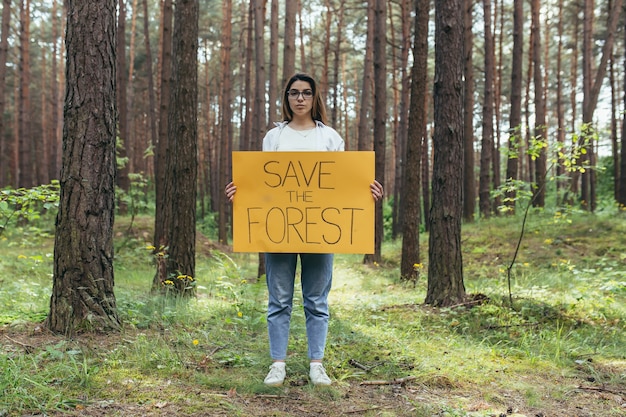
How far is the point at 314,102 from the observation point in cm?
344

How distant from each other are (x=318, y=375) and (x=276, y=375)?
0.29m

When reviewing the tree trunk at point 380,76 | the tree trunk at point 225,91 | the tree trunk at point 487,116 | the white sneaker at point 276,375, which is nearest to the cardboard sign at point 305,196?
the white sneaker at point 276,375

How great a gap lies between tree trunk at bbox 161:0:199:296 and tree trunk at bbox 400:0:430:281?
359 centimetres

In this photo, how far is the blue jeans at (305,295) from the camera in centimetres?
333

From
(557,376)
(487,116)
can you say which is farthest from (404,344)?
(487,116)

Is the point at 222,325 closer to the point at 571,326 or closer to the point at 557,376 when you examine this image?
the point at 557,376

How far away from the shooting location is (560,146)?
5.34 metres

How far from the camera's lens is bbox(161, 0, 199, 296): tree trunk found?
6.27 m

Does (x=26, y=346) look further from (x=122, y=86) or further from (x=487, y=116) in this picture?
(x=487, y=116)

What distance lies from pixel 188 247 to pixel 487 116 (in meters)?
Result: 10.4

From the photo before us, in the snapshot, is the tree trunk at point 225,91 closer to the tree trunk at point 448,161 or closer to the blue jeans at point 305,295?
the tree trunk at point 448,161

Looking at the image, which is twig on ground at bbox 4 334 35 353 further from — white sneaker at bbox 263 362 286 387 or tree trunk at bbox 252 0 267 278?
tree trunk at bbox 252 0 267 278

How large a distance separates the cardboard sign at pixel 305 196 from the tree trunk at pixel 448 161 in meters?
2.44

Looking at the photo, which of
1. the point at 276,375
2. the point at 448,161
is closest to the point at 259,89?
the point at 448,161
